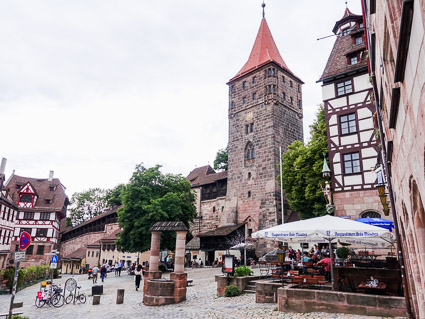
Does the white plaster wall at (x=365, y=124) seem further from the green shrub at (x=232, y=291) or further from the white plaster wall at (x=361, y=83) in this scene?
the green shrub at (x=232, y=291)

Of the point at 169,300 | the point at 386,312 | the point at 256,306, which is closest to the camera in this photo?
the point at 386,312

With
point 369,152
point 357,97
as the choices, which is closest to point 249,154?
point 357,97

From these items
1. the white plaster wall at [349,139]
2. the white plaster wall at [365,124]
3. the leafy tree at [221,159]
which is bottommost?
the white plaster wall at [349,139]

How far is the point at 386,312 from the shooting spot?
25.7 feet

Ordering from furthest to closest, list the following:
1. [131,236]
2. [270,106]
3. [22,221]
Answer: [22,221] → [270,106] → [131,236]

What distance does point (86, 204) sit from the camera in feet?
209

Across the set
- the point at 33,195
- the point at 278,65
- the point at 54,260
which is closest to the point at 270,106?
the point at 278,65

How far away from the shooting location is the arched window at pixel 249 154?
3755cm

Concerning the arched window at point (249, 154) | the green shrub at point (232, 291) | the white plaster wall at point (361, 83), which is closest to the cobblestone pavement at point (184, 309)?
the green shrub at point (232, 291)

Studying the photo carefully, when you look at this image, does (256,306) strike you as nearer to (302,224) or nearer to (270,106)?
(302,224)

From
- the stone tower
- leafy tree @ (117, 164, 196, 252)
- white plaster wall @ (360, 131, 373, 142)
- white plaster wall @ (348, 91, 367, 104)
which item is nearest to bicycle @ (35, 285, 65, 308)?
leafy tree @ (117, 164, 196, 252)

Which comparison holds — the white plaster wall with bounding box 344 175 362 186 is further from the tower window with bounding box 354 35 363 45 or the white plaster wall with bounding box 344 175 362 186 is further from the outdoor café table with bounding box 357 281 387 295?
the outdoor café table with bounding box 357 281 387 295

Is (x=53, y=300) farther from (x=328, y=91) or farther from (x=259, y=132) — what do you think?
(x=259, y=132)

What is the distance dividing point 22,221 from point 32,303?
106ft
